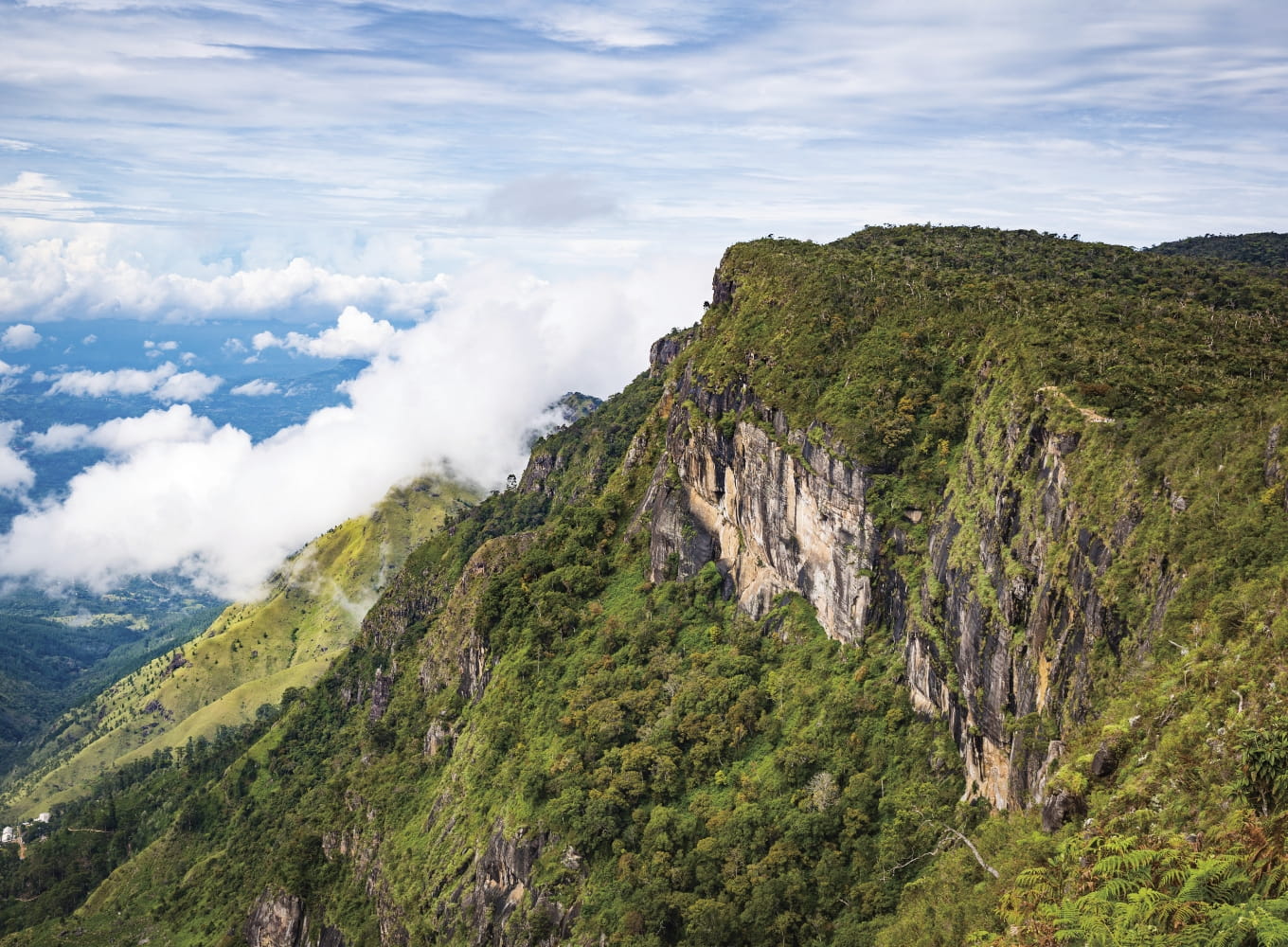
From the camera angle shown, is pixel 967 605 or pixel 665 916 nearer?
pixel 967 605

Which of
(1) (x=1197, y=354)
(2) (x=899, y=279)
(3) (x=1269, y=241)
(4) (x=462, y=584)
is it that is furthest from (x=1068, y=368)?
(3) (x=1269, y=241)

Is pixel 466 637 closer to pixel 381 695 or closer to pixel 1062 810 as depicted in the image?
pixel 381 695

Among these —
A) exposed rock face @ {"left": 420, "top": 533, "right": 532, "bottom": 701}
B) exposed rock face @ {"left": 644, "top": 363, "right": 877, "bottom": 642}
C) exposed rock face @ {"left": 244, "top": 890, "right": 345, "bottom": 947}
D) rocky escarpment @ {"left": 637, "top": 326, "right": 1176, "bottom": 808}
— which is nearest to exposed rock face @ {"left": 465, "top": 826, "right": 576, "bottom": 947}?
exposed rock face @ {"left": 644, "top": 363, "right": 877, "bottom": 642}

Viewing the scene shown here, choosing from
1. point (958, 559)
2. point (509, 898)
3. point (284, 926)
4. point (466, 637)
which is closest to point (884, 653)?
point (958, 559)

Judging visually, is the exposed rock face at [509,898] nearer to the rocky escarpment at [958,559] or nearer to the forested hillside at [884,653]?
the forested hillside at [884,653]

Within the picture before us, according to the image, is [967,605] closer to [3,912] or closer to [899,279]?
[899,279]

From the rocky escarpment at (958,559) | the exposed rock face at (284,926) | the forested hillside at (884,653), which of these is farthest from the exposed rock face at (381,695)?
the rocky escarpment at (958,559)

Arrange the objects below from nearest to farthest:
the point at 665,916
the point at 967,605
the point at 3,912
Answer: the point at 967,605 < the point at 665,916 < the point at 3,912
